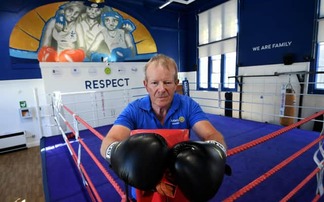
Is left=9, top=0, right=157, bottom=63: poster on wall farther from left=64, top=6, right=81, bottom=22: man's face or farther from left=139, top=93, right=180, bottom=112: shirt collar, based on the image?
left=139, top=93, right=180, bottom=112: shirt collar

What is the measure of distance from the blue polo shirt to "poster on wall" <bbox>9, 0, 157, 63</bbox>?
12.4 feet

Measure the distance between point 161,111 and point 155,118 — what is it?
0.18 feet

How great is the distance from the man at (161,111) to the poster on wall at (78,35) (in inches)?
150

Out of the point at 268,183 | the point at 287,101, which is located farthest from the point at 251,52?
the point at 268,183

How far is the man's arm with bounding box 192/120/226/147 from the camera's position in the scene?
90 cm

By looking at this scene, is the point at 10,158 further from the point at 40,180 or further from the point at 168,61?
the point at 168,61

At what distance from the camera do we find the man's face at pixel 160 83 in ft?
2.90

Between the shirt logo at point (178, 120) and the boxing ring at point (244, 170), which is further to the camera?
the boxing ring at point (244, 170)

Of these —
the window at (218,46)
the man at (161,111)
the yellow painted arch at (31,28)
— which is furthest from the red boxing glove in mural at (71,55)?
the man at (161,111)

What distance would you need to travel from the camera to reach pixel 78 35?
4492 mm

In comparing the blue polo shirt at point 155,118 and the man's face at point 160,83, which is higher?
the man's face at point 160,83

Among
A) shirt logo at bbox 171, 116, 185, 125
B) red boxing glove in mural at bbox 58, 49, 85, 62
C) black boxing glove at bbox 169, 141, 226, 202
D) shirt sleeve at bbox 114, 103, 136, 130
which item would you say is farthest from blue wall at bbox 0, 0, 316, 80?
black boxing glove at bbox 169, 141, 226, 202

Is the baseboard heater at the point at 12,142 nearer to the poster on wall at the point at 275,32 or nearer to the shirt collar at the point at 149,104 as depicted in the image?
the shirt collar at the point at 149,104

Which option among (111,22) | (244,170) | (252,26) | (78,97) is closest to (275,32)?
(252,26)
